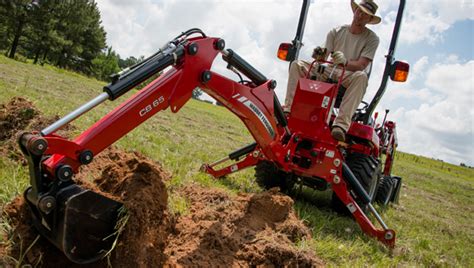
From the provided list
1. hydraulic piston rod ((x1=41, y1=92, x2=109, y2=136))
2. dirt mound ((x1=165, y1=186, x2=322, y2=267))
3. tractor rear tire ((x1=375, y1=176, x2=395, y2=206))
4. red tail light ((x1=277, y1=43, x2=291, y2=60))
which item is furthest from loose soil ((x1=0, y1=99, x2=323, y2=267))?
tractor rear tire ((x1=375, y1=176, x2=395, y2=206))

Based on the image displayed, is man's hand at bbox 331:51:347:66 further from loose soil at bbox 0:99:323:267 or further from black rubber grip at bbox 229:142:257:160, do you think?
loose soil at bbox 0:99:323:267

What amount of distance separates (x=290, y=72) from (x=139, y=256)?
346 centimetres

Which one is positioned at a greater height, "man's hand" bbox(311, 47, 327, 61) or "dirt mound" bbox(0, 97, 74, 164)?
"man's hand" bbox(311, 47, 327, 61)

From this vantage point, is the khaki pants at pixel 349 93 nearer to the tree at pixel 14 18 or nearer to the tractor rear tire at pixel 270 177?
the tractor rear tire at pixel 270 177

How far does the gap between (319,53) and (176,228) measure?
2781 millimetres

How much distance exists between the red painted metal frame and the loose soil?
1.36 feet

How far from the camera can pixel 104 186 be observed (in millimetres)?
2688

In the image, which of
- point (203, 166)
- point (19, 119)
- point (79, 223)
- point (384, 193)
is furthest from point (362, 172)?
point (19, 119)

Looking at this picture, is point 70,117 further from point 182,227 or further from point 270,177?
point 270,177

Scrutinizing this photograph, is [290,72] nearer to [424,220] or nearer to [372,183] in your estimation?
[372,183]

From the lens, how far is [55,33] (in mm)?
40969

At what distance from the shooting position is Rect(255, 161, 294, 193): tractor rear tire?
5.32 m

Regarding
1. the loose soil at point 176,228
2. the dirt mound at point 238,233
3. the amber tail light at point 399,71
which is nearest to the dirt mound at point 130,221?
the loose soil at point 176,228

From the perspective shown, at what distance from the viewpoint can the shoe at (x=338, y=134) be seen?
4.48 m
